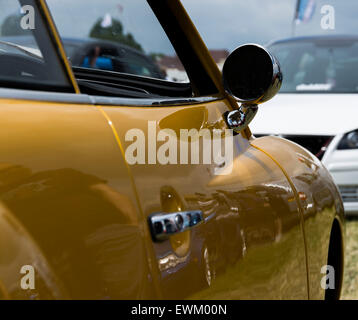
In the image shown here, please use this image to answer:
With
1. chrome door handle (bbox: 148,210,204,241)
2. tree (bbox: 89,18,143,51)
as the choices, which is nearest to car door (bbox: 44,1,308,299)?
chrome door handle (bbox: 148,210,204,241)

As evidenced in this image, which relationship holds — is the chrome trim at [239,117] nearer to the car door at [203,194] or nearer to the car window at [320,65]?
the car door at [203,194]

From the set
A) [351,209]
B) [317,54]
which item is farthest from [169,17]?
[317,54]

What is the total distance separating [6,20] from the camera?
1.49 metres

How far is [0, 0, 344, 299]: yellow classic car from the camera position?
116 cm

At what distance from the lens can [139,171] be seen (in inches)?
54.1

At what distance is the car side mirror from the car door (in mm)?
60

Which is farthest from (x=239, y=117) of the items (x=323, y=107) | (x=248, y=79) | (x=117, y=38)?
(x=323, y=107)

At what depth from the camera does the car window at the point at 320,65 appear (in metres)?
6.35

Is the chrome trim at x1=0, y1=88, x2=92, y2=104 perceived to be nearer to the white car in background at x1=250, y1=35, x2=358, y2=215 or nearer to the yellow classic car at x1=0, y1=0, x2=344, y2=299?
the yellow classic car at x1=0, y1=0, x2=344, y2=299

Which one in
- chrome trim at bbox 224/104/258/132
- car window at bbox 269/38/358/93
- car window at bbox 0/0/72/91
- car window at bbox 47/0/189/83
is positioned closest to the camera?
car window at bbox 0/0/72/91

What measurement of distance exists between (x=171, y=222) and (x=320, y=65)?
554 cm

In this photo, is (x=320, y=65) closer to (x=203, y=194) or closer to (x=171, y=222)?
(x=203, y=194)

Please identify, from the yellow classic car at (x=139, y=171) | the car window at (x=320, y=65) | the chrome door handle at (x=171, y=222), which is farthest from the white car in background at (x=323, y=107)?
the chrome door handle at (x=171, y=222)
